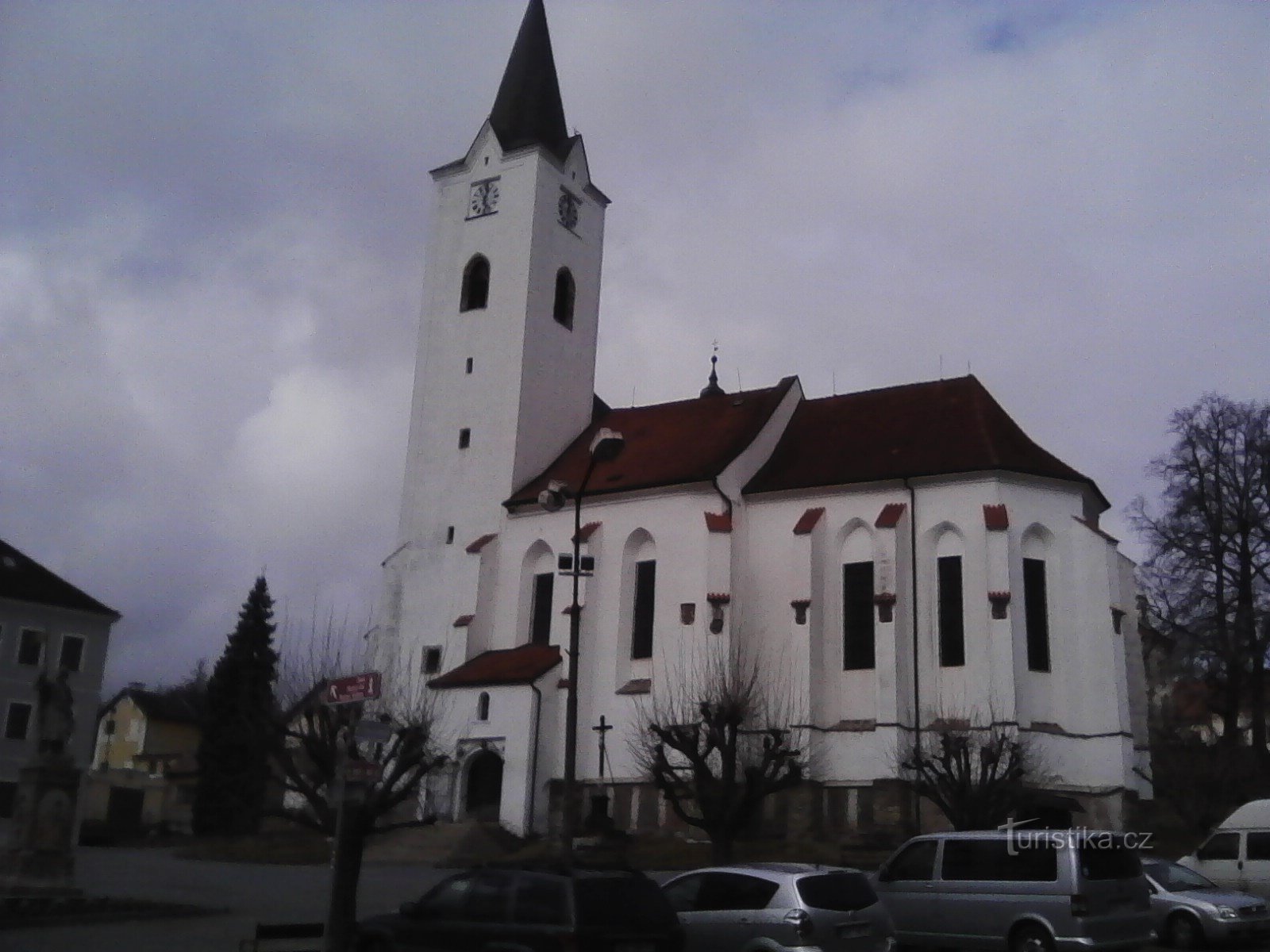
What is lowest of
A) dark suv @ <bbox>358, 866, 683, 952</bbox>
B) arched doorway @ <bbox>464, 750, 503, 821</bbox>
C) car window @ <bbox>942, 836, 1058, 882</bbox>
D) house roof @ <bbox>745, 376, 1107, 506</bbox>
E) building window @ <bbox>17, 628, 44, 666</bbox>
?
dark suv @ <bbox>358, 866, 683, 952</bbox>

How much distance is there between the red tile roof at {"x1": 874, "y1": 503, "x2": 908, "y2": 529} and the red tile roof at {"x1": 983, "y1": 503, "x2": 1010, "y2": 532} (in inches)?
91.4

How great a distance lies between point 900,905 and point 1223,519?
26.6 metres

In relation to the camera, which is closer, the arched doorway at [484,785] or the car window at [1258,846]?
the car window at [1258,846]

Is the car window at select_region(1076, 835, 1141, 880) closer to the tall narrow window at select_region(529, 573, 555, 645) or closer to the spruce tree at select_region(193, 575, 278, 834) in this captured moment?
the tall narrow window at select_region(529, 573, 555, 645)

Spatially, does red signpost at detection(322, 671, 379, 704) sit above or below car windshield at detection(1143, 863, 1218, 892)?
above

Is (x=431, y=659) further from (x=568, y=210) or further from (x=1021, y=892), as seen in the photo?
(x=1021, y=892)

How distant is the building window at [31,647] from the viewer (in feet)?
154

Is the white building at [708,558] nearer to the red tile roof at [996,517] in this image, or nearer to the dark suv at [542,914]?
the red tile roof at [996,517]

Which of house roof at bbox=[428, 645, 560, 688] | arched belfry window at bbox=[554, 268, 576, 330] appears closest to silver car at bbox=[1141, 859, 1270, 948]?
house roof at bbox=[428, 645, 560, 688]

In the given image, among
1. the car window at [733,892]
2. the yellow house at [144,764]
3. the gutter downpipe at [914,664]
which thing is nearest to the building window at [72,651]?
the yellow house at [144,764]

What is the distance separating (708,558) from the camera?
3678 cm

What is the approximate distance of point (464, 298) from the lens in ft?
149

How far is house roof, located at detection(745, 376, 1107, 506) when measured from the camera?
36438 mm

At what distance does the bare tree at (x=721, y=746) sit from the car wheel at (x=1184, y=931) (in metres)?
8.29
